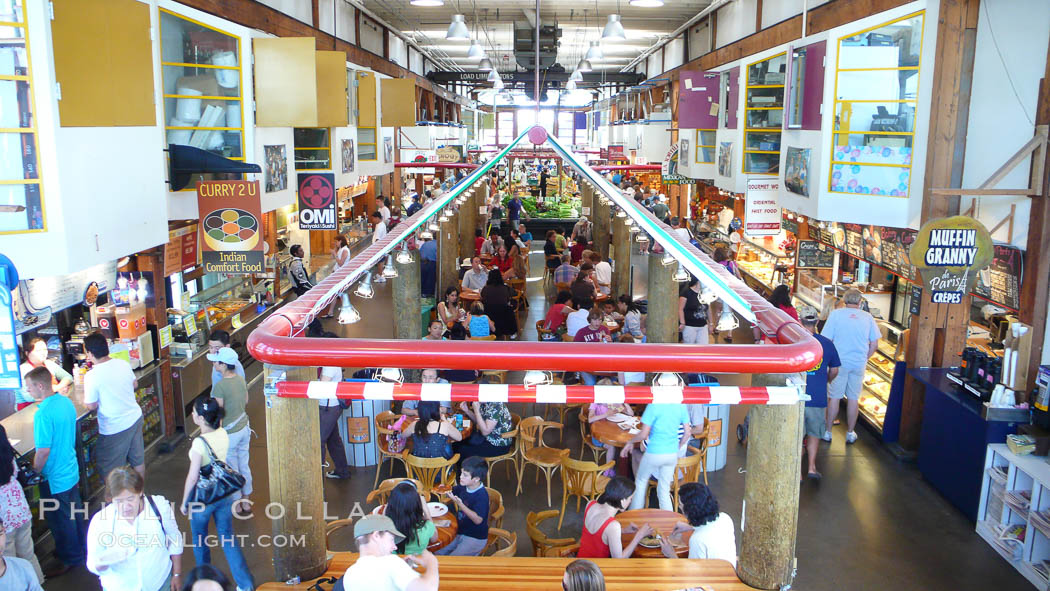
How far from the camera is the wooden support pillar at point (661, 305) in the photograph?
30.0 ft

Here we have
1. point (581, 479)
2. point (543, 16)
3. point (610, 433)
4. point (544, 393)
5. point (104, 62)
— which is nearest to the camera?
point (544, 393)

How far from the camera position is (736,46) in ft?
49.5

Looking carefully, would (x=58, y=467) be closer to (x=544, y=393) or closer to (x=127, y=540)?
(x=127, y=540)

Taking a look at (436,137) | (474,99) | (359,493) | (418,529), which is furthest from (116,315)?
(474,99)

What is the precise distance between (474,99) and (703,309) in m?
29.8

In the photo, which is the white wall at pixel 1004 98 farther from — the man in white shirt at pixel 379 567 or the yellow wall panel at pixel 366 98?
the yellow wall panel at pixel 366 98

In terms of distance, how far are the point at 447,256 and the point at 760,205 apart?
5284 mm

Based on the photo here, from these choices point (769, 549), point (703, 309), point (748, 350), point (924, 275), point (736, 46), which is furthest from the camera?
point (736, 46)

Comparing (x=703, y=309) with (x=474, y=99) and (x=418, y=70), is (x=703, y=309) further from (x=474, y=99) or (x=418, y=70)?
(x=474, y=99)

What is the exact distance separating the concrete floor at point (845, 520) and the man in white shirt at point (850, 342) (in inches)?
22.4

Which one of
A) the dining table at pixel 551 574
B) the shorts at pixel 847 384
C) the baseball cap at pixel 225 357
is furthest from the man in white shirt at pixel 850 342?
the baseball cap at pixel 225 357

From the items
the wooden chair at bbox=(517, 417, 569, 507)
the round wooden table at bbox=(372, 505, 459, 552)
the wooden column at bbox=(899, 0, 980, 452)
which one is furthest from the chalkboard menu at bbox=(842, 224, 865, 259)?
the round wooden table at bbox=(372, 505, 459, 552)

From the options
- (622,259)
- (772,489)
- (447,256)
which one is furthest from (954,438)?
(447,256)

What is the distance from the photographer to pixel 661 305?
9250 millimetres
